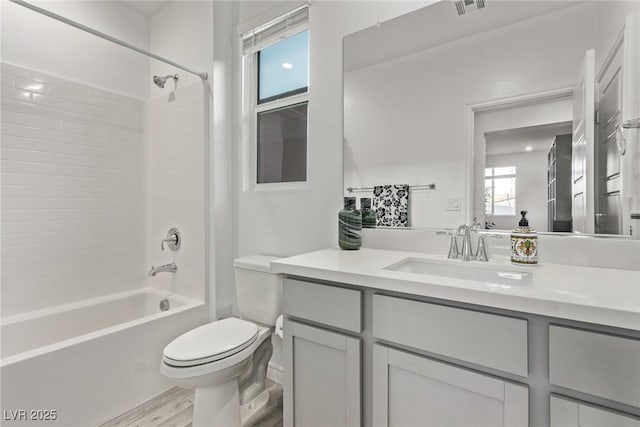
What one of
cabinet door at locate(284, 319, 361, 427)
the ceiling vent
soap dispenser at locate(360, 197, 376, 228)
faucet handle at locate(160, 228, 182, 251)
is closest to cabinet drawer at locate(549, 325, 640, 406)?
cabinet door at locate(284, 319, 361, 427)

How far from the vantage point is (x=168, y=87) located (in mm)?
2387

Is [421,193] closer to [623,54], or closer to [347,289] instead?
[347,289]

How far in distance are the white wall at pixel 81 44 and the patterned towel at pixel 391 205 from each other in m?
2.18

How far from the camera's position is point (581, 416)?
0.72m

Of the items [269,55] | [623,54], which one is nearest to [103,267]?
[269,55]

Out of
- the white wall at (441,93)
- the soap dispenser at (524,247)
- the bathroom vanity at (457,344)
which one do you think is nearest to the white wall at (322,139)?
the white wall at (441,93)

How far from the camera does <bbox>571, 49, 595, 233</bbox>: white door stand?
1.10m

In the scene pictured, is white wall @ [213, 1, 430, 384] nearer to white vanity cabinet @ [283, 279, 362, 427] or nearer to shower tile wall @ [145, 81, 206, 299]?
shower tile wall @ [145, 81, 206, 299]

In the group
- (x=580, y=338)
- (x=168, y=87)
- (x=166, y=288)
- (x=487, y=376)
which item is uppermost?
(x=168, y=87)

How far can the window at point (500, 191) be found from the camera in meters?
1.24

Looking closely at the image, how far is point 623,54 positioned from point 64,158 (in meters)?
2.96

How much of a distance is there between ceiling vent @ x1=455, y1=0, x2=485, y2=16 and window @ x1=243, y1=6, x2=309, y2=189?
0.85m

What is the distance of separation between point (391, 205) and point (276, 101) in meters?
1.07

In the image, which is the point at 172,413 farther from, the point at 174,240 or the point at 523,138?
the point at 523,138
